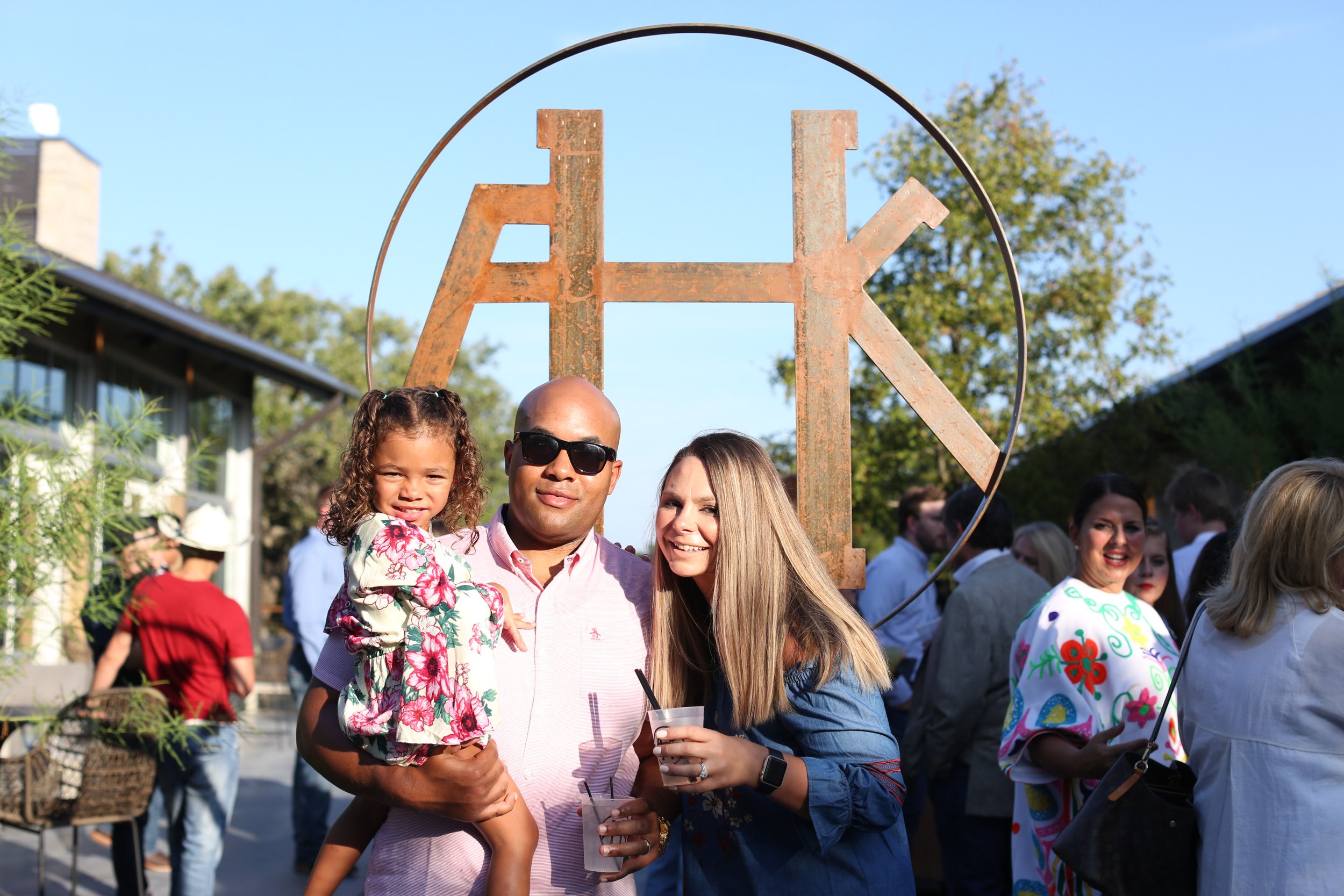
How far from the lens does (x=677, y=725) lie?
203 cm

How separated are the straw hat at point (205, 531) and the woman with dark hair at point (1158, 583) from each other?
397cm

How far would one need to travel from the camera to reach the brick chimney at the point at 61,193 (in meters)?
16.7

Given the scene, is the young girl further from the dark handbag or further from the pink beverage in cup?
the dark handbag

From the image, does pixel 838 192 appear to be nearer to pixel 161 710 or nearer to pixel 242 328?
pixel 161 710

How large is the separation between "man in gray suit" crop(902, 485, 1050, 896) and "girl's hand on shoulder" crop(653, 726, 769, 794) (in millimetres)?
2633

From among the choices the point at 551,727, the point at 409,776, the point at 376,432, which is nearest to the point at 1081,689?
the point at 551,727

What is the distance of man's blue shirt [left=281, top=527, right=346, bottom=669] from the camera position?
639 cm

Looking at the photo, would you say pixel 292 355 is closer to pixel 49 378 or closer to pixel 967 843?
pixel 49 378

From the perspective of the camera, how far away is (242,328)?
104ft

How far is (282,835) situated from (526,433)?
6.33 metres

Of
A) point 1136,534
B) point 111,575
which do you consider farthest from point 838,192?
point 111,575

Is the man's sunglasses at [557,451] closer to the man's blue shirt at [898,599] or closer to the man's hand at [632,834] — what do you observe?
the man's hand at [632,834]

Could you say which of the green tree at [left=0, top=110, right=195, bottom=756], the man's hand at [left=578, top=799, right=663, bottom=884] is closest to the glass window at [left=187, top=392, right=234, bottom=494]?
the green tree at [left=0, top=110, right=195, bottom=756]

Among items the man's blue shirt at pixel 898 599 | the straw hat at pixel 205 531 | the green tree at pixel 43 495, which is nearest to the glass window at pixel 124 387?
the straw hat at pixel 205 531
